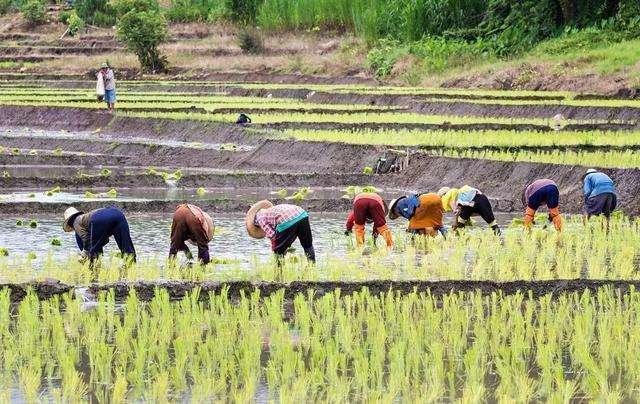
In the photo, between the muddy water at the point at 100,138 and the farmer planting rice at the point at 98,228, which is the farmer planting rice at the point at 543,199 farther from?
the muddy water at the point at 100,138

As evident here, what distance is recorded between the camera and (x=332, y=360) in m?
7.14

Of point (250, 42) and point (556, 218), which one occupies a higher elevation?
point (250, 42)

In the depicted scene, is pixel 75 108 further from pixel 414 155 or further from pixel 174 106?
pixel 414 155

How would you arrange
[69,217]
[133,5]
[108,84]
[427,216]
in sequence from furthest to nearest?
[133,5] < [108,84] < [427,216] < [69,217]

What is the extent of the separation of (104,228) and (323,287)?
1811mm

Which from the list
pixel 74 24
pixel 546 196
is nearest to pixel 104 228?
pixel 546 196

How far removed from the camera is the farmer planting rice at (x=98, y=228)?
10.0m

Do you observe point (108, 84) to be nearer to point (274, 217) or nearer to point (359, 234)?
point (359, 234)

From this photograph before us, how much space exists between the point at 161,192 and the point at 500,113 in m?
8.80

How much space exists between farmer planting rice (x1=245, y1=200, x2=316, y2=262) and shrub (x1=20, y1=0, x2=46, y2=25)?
41.5 m

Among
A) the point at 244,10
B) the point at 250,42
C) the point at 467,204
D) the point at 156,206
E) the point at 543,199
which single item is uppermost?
the point at 244,10

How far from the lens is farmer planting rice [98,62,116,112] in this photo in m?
26.3

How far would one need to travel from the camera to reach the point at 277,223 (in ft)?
32.8

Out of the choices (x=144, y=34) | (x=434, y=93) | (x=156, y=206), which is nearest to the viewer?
(x=156, y=206)
